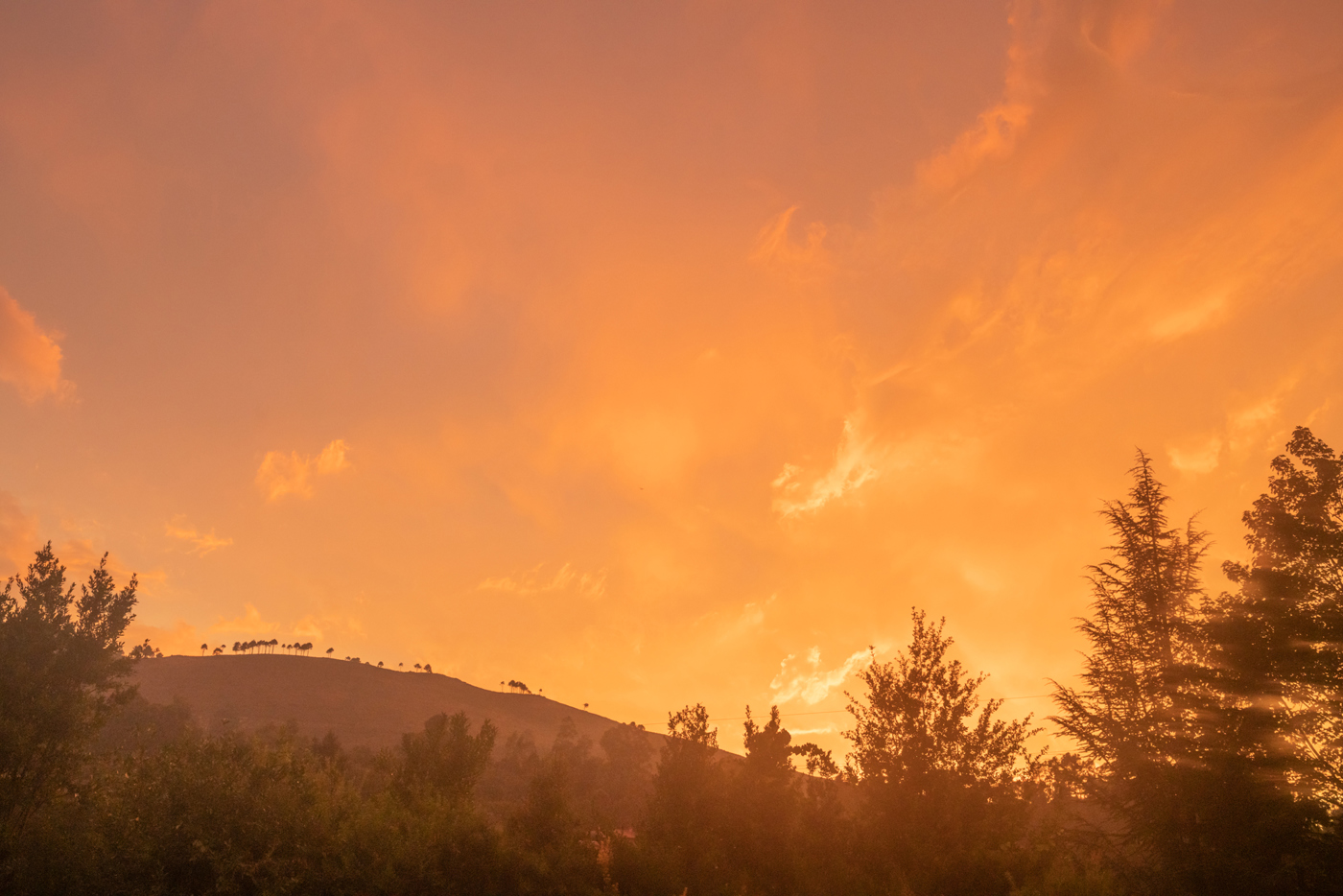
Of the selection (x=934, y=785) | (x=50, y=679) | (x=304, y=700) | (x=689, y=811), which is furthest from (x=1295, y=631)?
(x=304, y=700)

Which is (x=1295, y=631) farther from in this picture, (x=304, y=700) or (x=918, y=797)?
(x=304, y=700)

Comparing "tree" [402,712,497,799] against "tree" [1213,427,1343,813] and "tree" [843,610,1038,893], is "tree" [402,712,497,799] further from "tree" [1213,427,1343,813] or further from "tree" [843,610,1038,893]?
"tree" [1213,427,1343,813]

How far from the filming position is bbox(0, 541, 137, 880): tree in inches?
1198

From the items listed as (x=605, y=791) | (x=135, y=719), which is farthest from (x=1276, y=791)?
(x=135, y=719)

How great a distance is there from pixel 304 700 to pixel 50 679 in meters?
163

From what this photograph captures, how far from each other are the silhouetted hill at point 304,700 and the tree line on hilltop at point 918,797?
444 ft

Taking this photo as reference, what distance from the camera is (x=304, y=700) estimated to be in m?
174

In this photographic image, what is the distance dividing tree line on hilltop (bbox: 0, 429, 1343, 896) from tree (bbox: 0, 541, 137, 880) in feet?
0.44

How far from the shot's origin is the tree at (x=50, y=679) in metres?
30.4

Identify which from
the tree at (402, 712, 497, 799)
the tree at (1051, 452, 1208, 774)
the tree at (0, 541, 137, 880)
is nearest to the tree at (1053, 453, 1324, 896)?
the tree at (1051, 452, 1208, 774)

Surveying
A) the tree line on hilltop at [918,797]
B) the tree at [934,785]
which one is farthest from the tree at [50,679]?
the tree at [934,785]

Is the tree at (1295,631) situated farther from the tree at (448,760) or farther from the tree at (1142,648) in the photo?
the tree at (448,760)

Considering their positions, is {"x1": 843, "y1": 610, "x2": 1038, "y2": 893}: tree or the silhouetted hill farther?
the silhouetted hill

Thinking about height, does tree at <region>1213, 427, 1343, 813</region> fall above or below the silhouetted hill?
above
